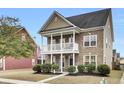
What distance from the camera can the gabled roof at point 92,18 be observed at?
10.0m

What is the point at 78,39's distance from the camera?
1068cm

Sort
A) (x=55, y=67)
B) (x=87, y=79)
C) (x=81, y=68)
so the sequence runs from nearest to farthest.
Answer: (x=87, y=79) → (x=81, y=68) → (x=55, y=67)

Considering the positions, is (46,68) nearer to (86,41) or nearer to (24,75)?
(24,75)

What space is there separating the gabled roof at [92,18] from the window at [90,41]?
0.38 metres

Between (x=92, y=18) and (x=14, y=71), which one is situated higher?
(x=92, y=18)

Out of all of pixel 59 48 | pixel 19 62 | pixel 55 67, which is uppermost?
pixel 59 48

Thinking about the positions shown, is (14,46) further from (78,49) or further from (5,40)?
(78,49)

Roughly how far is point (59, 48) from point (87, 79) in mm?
1569

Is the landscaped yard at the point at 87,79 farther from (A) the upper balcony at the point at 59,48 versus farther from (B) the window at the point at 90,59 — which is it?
(A) the upper balcony at the point at 59,48

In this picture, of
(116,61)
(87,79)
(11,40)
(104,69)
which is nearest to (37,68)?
(11,40)

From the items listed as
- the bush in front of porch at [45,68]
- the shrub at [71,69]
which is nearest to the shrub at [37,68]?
the bush in front of porch at [45,68]
